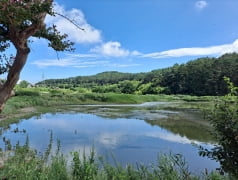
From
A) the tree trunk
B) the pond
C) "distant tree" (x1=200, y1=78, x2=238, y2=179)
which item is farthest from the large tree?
the pond

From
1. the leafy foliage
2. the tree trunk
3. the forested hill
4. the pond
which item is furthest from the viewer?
the forested hill

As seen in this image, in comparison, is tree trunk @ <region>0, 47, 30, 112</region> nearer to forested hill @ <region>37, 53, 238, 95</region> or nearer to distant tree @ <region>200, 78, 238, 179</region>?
distant tree @ <region>200, 78, 238, 179</region>

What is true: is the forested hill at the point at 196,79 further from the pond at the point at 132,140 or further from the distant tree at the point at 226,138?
the distant tree at the point at 226,138

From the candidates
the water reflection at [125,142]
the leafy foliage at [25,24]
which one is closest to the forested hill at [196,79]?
the water reflection at [125,142]

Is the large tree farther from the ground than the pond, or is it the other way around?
the large tree

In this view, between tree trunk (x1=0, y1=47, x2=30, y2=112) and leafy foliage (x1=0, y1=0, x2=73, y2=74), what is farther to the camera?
tree trunk (x1=0, y1=47, x2=30, y2=112)

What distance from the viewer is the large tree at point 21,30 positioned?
9.44 ft

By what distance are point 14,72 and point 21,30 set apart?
60cm

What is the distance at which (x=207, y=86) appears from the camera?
6412 cm

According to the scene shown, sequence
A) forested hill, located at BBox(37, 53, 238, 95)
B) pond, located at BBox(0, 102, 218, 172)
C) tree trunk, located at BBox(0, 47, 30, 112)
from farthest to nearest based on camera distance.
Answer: forested hill, located at BBox(37, 53, 238, 95) < pond, located at BBox(0, 102, 218, 172) < tree trunk, located at BBox(0, 47, 30, 112)

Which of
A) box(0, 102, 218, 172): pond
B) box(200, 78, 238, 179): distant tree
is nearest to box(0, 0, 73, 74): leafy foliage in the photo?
box(200, 78, 238, 179): distant tree

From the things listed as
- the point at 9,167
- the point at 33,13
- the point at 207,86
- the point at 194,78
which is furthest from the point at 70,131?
the point at 194,78

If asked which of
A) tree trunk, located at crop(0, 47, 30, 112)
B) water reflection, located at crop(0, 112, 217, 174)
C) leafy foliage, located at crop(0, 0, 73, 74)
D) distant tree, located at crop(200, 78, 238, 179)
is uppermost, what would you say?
leafy foliage, located at crop(0, 0, 73, 74)

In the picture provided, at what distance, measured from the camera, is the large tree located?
113 inches
